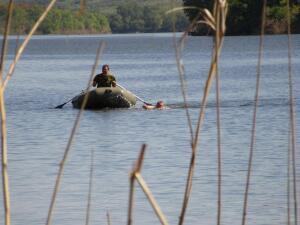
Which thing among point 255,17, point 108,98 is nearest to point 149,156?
point 108,98

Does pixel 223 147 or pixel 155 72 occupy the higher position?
pixel 223 147

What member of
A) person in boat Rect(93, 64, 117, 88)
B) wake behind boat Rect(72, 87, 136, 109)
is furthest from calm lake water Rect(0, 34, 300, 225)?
person in boat Rect(93, 64, 117, 88)

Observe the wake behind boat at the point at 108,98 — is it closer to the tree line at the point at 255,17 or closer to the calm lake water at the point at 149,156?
the calm lake water at the point at 149,156

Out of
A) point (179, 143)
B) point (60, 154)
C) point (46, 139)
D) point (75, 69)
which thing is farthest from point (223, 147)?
point (75, 69)

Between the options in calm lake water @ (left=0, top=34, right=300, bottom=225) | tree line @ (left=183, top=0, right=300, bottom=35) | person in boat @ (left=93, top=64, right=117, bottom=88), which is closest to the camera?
calm lake water @ (left=0, top=34, right=300, bottom=225)

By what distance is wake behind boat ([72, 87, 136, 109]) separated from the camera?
A: 30422 millimetres

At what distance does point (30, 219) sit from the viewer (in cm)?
1331

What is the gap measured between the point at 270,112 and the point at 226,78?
22.1 metres

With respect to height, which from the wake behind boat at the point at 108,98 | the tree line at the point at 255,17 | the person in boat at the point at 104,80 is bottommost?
the tree line at the point at 255,17

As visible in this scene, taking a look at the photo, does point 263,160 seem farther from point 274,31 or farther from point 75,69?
point 274,31

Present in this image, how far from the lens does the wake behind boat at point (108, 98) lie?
99.8 feet

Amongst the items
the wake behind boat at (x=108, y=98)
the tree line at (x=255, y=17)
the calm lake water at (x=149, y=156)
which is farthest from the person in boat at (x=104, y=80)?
the tree line at (x=255, y=17)

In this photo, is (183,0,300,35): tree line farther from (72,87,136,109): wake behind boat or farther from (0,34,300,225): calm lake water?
(72,87,136,109): wake behind boat

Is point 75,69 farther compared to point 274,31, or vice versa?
point 274,31
